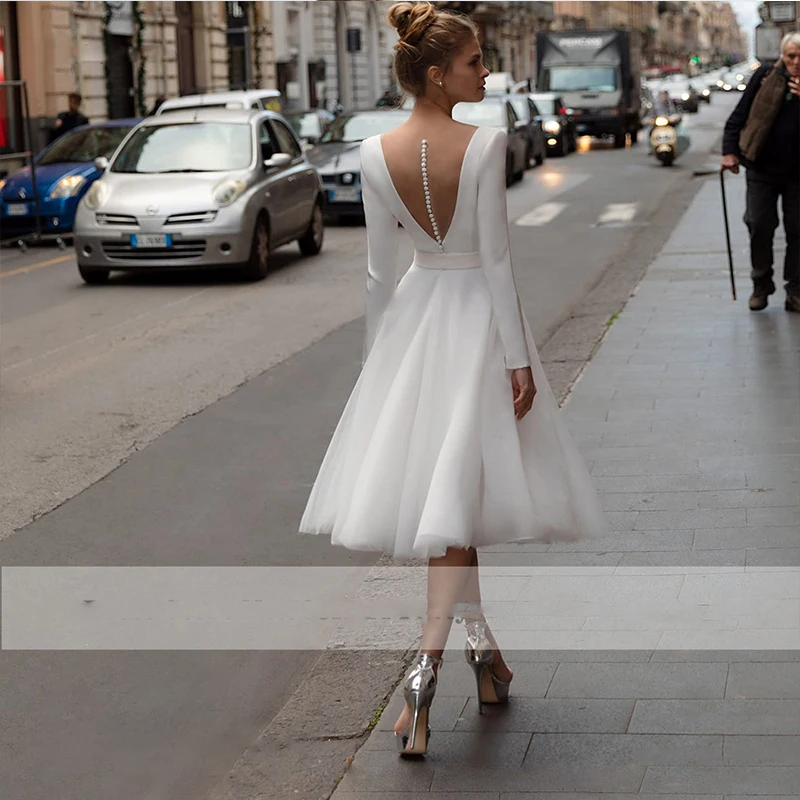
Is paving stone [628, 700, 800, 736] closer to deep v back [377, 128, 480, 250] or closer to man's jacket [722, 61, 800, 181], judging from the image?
deep v back [377, 128, 480, 250]

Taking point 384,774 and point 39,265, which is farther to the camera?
point 39,265

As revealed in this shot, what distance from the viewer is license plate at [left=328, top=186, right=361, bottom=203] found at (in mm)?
21688

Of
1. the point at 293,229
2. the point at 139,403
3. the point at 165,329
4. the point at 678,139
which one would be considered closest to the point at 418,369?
the point at 139,403

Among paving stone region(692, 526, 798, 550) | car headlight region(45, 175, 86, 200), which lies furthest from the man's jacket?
car headlight region(45, 175, 86, 200)

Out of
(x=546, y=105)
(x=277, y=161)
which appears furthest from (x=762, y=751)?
(x=546, y=105)

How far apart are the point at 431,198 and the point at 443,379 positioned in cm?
44

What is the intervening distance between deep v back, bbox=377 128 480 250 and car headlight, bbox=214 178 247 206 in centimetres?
1141

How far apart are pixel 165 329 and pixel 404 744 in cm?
864

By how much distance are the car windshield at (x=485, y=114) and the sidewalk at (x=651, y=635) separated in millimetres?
21002

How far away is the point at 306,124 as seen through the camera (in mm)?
29672

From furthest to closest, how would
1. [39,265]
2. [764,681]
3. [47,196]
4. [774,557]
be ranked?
[47,196] → [39,265] → [774,557] → [764,681]

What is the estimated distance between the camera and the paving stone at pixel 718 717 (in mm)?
3836

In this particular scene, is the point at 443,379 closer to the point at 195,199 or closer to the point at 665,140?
the point at 195,199

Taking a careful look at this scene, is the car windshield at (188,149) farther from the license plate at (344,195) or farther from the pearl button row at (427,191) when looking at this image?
the pearl button row at (427,191)
